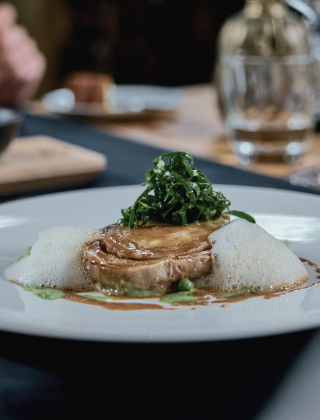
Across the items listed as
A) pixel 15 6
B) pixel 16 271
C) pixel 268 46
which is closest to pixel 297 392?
pixel 16 271

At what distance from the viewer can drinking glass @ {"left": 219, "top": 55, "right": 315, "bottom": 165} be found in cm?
227

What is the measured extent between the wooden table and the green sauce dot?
1.24 metres

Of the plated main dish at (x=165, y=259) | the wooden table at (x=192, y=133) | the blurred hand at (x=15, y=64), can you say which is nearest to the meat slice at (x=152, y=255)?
the plated main dish at (x=165, y=259)

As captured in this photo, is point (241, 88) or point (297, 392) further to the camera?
point (241, 88)

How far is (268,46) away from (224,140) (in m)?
0.53

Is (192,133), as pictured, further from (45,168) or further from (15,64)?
(45,168)

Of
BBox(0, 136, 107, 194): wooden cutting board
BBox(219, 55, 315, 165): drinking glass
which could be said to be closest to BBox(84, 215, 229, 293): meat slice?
BBox(0, 136, 107, 194): wooden cutting board

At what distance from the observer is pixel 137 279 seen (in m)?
0.95

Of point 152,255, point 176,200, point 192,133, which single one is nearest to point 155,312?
point 152,255

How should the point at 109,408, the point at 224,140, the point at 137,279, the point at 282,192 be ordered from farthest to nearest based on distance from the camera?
the point at 224,140 → the point at 282,192 → the point at 137,279 → the point at 109,408

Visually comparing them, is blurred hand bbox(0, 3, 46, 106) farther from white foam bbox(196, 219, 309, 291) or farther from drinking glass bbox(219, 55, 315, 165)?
white foam bbox(196, 219, 309, 291)

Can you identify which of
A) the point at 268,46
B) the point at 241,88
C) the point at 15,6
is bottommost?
the point at 241,88

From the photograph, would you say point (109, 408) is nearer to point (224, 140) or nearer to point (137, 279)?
point (137, 279)

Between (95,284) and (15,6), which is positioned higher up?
(15,6)
